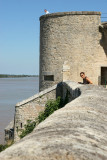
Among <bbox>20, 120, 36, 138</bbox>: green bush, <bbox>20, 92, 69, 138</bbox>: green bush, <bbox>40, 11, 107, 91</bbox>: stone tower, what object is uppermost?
<bbox>40, 11, 107, 91</bbox>: stone tower

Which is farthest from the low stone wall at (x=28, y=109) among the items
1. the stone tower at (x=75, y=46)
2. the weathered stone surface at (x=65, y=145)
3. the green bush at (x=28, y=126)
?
the weathered stone surface at (x=65, y=145)

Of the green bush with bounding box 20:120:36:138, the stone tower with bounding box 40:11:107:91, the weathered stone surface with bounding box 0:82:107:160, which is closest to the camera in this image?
the weathered stone surface with bounding box 0:82:107:160

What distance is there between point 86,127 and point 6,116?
2260 centimetres

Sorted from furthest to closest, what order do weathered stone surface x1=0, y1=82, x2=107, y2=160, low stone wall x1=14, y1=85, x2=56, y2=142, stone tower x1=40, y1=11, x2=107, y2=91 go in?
stone tower x1=40, y1=11, x2=107, y2=91 → low stone wall x1=14, y1=85, x2=56, y2=142 → weathered stone surface x1=0, y1=82, x2=107, y2=160

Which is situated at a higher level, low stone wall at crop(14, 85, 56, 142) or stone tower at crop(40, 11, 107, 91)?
stone tower at crop(40, 11, 107, 91)

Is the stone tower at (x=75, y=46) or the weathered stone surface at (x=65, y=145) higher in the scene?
the stone tower at (x=75, y=46)

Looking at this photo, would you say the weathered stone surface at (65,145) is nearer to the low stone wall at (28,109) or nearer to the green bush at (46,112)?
the green bush at (46,112)

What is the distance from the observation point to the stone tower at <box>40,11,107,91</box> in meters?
11.6

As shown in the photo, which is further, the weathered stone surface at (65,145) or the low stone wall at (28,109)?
the low stone wall at (28,109)

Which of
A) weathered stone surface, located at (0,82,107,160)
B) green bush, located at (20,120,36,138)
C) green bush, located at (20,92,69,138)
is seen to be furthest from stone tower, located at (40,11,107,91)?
weathered stone surface, located at (0,82,107,160)

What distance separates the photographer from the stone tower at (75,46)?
38.1 ft

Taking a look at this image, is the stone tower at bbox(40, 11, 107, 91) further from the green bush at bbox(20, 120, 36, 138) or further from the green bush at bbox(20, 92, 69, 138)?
the green bush at bbox(20, 120, 36, 138)

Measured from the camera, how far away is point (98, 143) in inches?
61.3

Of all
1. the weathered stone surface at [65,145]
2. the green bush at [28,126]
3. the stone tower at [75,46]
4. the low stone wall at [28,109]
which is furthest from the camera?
the stone tower at [75,46]
